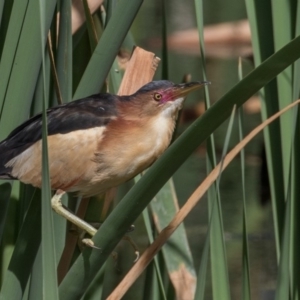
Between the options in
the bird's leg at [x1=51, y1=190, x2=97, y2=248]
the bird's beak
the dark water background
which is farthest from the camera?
the dark water background

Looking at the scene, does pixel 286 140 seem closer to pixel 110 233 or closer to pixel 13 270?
pixel 110 233

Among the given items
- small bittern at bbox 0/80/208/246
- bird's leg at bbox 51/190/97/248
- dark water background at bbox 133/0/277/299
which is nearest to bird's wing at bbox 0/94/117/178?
small bittern at bbox 0/80/208/246

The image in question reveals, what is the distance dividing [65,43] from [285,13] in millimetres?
420

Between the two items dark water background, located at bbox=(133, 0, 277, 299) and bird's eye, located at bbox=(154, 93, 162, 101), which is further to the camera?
dark water background, located at bbox=(133, 0, 277, 299)

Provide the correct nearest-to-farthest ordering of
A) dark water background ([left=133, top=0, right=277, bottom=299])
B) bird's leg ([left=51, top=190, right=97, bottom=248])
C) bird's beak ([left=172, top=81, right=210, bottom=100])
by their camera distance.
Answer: bird's leg ([left=51, top=190, right=97, bottom=248]) → bird's beak ([left=172, top=81, right=210, bottom=100]) → dark water background ([left=133, top=0, right=277, bottom=299])

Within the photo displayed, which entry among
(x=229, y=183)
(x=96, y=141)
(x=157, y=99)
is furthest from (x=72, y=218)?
(x=229, y=183)

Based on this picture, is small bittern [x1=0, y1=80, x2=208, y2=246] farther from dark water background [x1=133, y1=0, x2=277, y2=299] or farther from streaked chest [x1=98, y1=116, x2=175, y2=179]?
dark water background [x1=133, y1=0, x2=277, y2=299]

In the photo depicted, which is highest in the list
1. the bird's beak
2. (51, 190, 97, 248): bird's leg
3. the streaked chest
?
the bird's beak

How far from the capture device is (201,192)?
1399 mm

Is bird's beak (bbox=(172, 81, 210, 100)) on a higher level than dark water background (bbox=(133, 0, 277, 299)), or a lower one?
higher

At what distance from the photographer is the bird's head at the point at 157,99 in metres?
1.85

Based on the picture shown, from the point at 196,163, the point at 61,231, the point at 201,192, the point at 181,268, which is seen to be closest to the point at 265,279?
the point at 196,163

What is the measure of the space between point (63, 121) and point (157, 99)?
218mm

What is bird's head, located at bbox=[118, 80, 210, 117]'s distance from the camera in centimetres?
185
